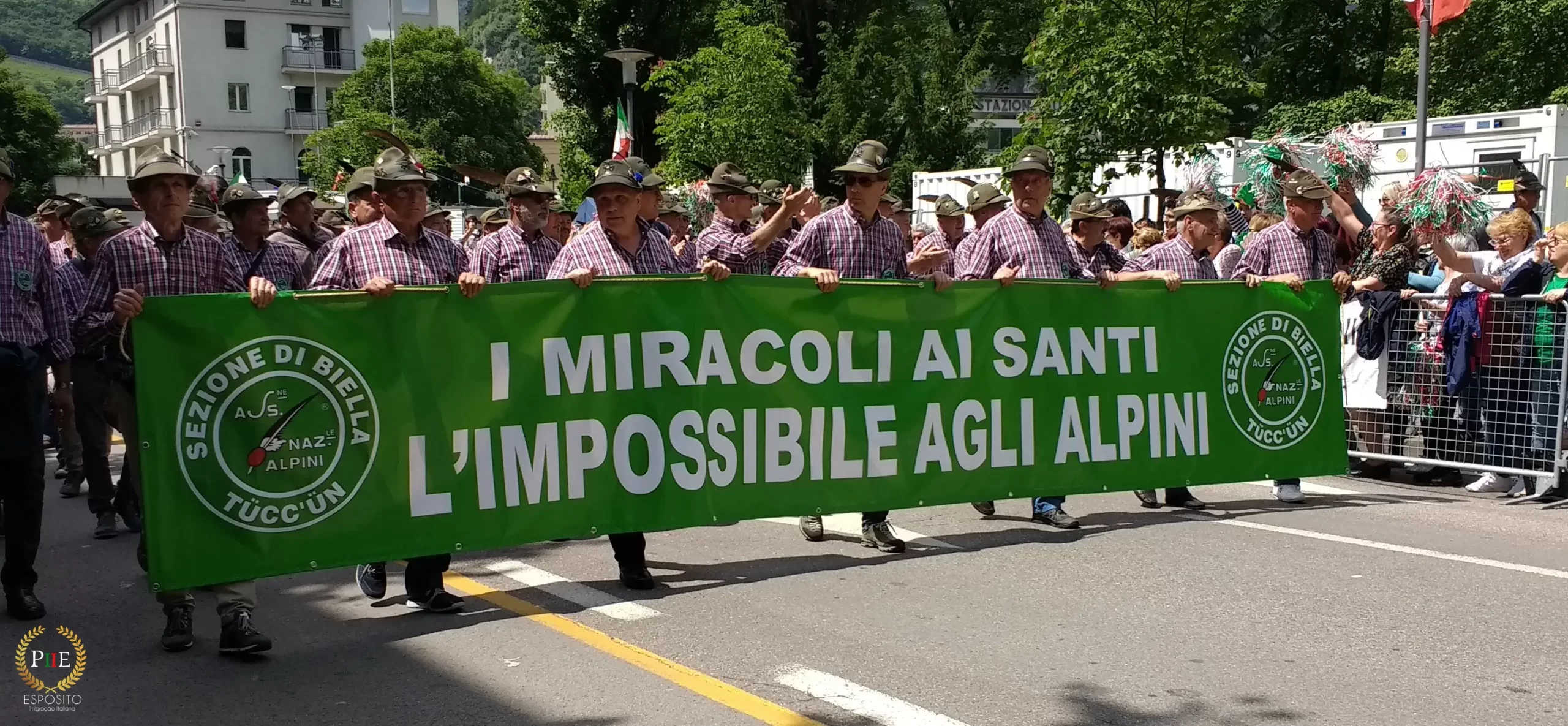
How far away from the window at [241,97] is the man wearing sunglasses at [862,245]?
86.8 meters

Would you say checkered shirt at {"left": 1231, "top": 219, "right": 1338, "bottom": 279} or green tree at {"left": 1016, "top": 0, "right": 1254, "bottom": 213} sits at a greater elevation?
green tree at {"left": 1016, "top": 0, "right": 1254, "bottom": 213}

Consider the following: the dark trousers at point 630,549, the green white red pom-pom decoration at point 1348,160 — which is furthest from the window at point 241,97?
the dark trousers at point 630,549

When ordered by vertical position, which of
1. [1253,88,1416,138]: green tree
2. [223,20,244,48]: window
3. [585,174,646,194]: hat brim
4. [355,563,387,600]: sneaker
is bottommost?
[355,563,387,600]: sneaker

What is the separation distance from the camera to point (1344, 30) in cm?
3972

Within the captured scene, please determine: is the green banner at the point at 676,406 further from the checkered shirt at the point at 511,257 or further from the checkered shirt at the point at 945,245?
the checkered shirt at the point at 945,245

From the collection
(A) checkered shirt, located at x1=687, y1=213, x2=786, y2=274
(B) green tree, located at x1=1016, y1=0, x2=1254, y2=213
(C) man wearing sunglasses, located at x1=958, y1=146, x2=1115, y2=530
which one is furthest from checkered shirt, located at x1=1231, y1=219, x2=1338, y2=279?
(B) green tree, located at x1=1016, y1=0, x2=1254, y2=213

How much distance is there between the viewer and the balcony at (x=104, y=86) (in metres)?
97.5

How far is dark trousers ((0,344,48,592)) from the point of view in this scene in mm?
6289

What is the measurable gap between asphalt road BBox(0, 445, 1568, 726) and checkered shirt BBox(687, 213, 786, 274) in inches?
64.0

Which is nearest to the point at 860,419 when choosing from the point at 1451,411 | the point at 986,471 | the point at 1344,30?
the point at 986,471

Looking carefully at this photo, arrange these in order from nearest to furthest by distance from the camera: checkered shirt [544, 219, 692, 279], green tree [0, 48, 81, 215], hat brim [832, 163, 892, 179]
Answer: checkered shirt [544, 219, 692, 279] < hat brim [832, 163, 892, 179] < green tree [0, 48, 81, 215]

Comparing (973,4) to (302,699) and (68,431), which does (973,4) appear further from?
(302,699)

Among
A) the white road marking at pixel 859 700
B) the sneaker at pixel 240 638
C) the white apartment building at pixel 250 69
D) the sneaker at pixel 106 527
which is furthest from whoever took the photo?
the white apartment building at pixel 250 69

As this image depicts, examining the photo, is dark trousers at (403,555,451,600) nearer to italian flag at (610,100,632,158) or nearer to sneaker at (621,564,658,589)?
sneaker at (621,564,658,589)
